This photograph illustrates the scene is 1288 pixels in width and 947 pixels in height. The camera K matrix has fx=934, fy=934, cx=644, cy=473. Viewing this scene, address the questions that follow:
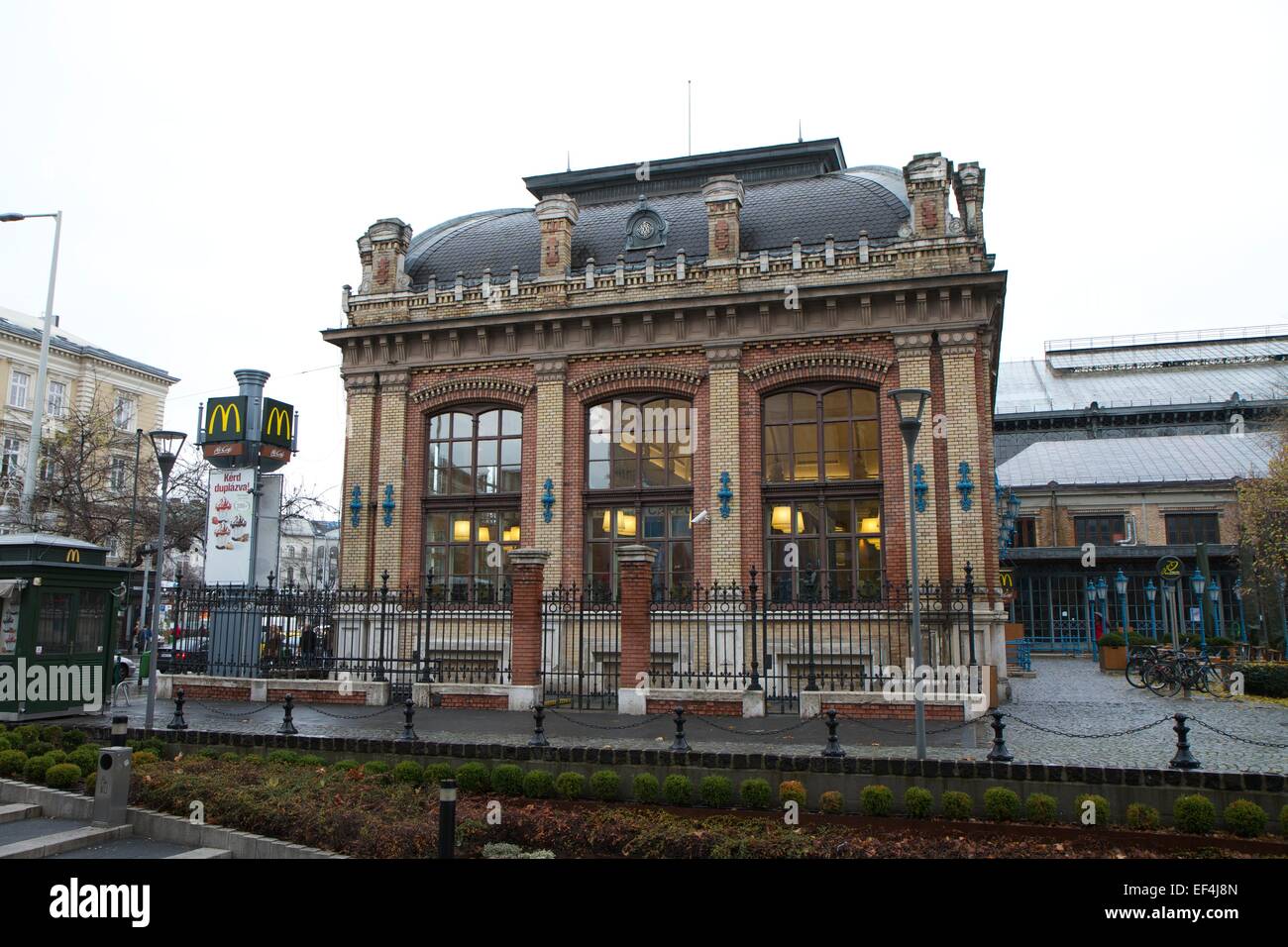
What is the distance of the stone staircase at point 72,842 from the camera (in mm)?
9727

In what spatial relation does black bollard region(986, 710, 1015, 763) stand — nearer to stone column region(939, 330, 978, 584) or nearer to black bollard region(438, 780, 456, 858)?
black bollard region(438, 780, 456, 858)

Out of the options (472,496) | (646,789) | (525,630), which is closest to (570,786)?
(646,789)

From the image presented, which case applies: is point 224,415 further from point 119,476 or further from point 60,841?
point 119,476

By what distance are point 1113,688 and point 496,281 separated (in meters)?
19.2

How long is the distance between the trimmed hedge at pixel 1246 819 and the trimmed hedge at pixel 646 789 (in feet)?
20.4

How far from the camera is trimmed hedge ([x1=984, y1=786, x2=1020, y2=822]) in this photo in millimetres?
10305

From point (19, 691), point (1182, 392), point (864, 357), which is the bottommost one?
point (19, 691)

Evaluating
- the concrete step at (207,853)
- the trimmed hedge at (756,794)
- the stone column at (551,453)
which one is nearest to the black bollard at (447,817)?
the concrete step at (207,853)

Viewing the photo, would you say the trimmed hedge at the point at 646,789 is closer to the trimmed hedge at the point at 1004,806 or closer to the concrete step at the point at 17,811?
the trimmed hedge at the point at 1004,806

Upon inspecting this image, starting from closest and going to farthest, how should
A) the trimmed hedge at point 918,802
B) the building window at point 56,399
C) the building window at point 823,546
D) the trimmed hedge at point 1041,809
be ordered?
the trimmed hedge at point 1041,809, the trimmed hedge at point 918,802, the building window at point 823,546, the building window at point 56,399

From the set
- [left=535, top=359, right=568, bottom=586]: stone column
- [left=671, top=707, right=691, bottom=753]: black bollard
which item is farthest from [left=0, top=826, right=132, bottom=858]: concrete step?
[left=535, top=359, right=568, bottom=586]: stone column
